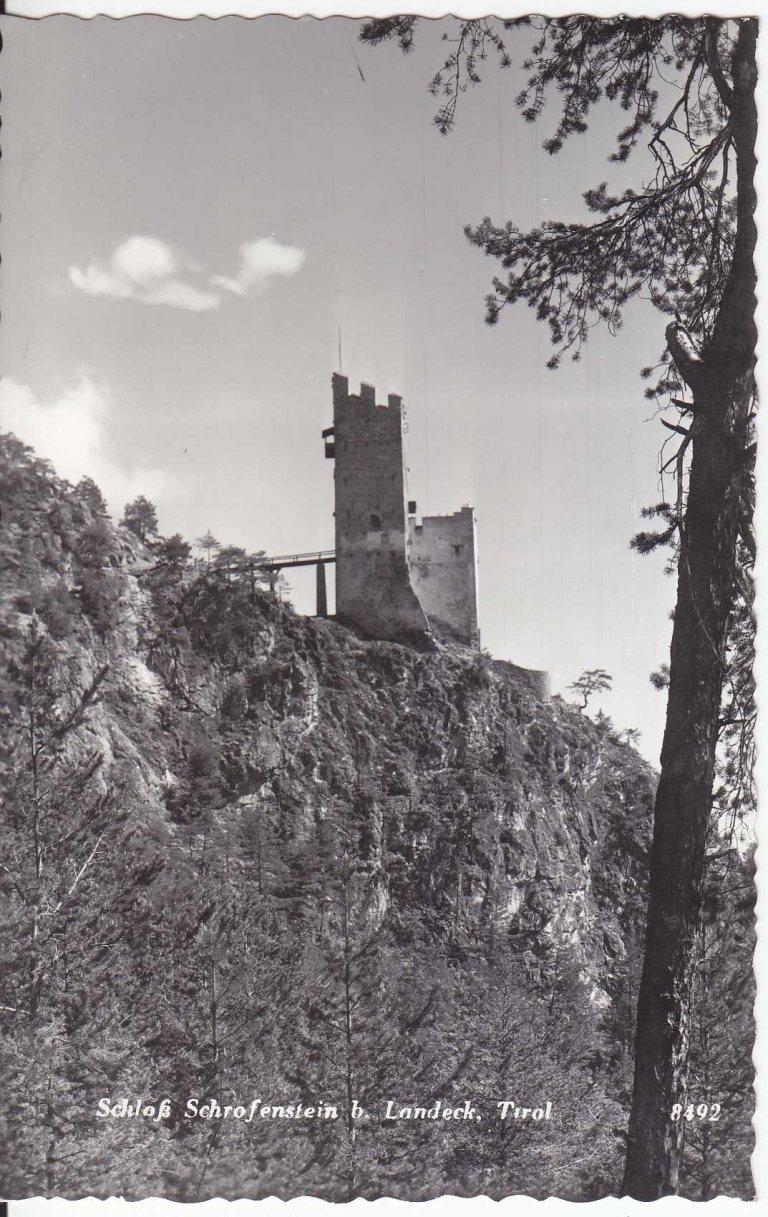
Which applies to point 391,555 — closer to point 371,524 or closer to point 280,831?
point 371,524

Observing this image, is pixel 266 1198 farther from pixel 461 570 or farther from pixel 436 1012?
pixel 461 570

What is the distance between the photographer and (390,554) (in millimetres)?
20984

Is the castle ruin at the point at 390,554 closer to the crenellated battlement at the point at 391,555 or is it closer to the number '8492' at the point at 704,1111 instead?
the crenellated battlement at the point at 391,555

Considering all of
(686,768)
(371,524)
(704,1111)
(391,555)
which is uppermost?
(371,524)

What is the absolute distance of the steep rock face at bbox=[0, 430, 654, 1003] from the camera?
49.6 feet

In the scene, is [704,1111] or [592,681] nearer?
[704,1111]

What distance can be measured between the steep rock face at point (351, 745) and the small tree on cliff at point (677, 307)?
17.9 ft

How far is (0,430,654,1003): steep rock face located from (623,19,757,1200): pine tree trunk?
551 centimetres

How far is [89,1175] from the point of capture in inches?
251

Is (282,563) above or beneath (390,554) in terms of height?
beneath

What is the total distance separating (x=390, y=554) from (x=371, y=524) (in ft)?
4.14

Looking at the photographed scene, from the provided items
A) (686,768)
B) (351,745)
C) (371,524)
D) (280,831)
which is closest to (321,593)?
(371,524)

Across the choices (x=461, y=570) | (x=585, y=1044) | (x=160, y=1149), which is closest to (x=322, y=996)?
(x=585, y=1044)

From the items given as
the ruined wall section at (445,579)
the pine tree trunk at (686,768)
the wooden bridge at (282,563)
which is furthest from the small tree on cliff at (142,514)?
the ruined wall section at (445,579)
